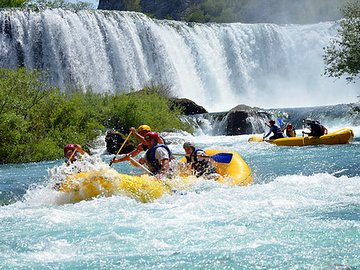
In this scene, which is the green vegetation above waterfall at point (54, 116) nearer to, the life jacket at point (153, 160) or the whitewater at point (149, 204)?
the whitewater at point (149, 204)

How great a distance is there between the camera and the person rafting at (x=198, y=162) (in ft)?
32.4

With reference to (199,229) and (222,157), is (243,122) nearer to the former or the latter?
(222,157)

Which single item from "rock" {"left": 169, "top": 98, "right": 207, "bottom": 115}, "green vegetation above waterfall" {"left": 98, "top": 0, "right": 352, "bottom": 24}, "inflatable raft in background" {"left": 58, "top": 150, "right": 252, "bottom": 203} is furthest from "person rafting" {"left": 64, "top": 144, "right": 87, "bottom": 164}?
"green vegetation above waterfall" {"left": 98, "top": 0, "right": 352, "bottom": 24}

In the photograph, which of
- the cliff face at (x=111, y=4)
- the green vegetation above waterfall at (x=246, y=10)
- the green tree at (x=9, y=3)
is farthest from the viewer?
the cliff face at (x=111, y=4)

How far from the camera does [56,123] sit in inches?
833

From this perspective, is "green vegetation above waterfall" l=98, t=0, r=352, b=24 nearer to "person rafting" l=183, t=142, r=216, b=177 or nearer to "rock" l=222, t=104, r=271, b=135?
"rock" l=222, t=104, r=271, b=135

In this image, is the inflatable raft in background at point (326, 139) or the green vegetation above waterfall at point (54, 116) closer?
the inflatable raft in background at point (326, 139)

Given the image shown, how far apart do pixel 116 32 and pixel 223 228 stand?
2583 centimetres

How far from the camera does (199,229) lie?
6848 mm

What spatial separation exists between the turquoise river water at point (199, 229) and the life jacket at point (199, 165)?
0.48 m

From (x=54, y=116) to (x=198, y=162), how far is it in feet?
40.0

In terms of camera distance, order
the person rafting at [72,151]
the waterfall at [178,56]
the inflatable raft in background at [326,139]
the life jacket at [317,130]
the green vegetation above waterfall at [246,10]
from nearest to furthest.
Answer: the person rafting at [72,151], the inflatable raft in background at [326,139], the life jacket at [317,130], the waterfall at [178,56], the green vegetation above waterfall at [246,10]

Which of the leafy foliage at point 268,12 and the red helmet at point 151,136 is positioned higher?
the leafy foliage at point 268,12

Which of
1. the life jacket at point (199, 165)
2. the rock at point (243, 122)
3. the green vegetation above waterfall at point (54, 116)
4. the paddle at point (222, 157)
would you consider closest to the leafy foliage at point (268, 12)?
the rock at point (243, 122)
